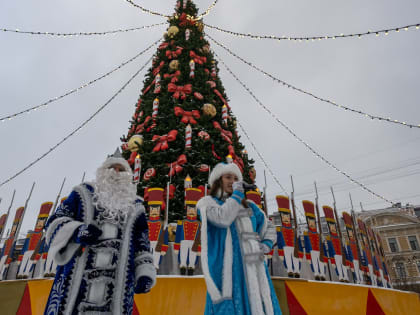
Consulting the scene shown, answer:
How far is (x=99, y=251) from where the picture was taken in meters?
1.82

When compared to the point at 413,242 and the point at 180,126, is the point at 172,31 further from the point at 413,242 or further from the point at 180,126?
the point at 413,242

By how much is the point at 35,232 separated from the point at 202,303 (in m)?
3.48

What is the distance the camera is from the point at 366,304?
11.6 feet

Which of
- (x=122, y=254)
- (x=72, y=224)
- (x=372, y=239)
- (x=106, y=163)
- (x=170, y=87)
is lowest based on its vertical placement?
(x=122, y=254)

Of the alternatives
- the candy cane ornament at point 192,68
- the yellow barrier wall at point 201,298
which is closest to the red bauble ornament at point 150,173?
the yellow barrier wall at point 201,298

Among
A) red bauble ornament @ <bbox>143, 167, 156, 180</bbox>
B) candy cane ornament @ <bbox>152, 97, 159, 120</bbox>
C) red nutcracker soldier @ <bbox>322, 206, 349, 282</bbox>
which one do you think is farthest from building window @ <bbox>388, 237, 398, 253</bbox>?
red bauble ornament @ <bbox>143, 167, 156, 180</bbox>

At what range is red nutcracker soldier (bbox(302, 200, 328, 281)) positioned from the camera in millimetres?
4355

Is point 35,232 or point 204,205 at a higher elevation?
point 35,232

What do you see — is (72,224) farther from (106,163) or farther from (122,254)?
(106,163)

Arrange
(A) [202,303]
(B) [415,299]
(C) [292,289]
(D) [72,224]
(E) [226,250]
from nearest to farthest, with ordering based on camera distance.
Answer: (D) [72,224]
(E) [226,250]
(A) [202,303]
(C) [292,289]
(B) [415,299]

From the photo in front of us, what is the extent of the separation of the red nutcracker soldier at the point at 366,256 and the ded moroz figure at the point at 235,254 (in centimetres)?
394

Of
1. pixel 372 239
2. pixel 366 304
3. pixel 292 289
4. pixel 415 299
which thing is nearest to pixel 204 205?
pixel 292 289

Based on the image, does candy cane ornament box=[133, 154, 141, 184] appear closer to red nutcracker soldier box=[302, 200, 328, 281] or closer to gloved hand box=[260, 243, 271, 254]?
red nutcracker soldier box=[302, 200, 328, 281]

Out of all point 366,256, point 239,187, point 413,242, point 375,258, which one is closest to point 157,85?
point 239,187
